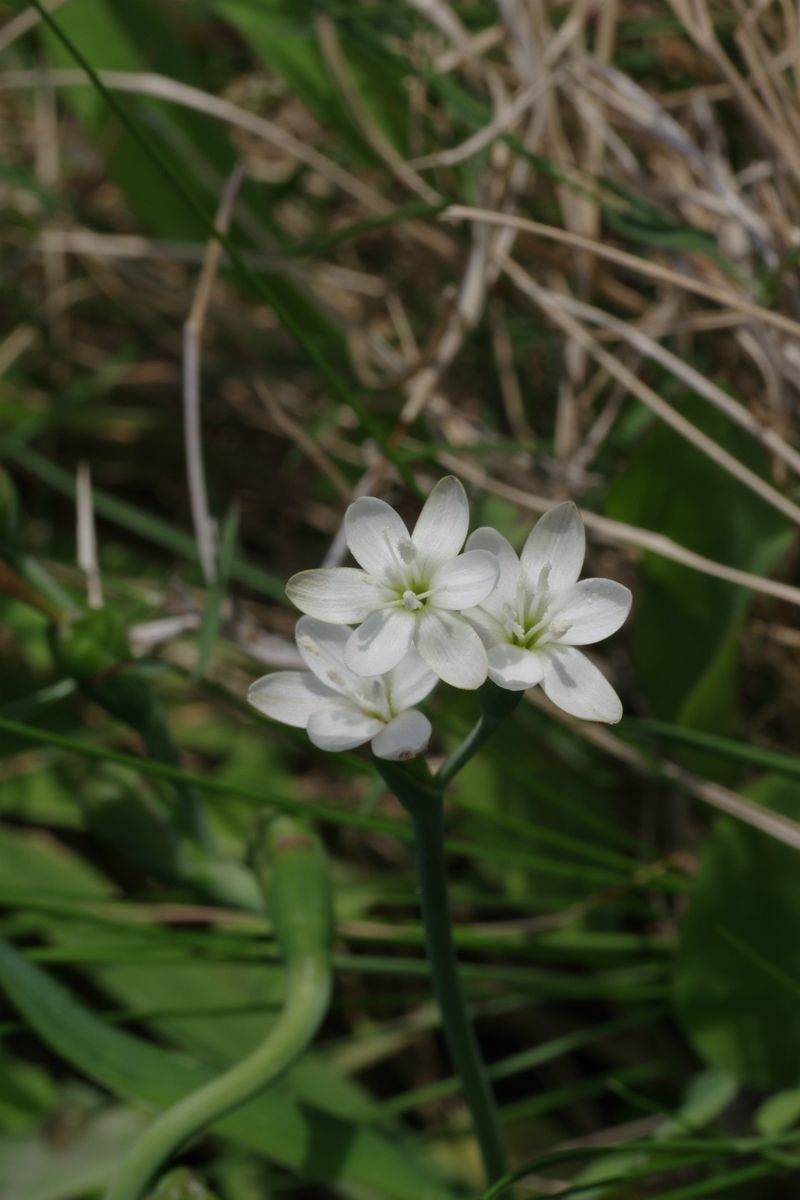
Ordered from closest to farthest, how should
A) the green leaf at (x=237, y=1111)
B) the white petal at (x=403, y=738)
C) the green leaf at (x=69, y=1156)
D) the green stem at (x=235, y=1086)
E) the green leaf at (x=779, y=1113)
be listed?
the white petal at (x=403, y=738), the green stem at (x=235, y=1086), the green leaf at (x=237, y=1111), the green leaf at (x=779, y=1113), the green leaf at (x=69, y=1156)

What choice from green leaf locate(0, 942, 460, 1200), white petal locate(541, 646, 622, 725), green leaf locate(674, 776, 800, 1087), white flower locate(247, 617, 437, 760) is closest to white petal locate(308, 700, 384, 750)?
Result: white flower locate(247, 617, 437, 760)

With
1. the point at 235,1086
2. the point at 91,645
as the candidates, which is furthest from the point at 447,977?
the point at 91,645

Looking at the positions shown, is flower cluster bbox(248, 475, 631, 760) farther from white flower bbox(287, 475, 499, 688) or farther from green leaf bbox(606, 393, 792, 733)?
green leaf bbox(606, 393, 792, 733)

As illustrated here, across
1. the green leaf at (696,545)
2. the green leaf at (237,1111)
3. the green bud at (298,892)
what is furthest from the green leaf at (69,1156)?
the green leaf at (696,545)

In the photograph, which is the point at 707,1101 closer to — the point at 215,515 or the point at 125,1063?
the point at 125,1063

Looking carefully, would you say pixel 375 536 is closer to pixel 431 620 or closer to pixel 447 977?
pixel 431 620

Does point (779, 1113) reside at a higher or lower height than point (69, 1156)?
lower

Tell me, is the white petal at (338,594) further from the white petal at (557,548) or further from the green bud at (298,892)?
the green bud at (298,892)
